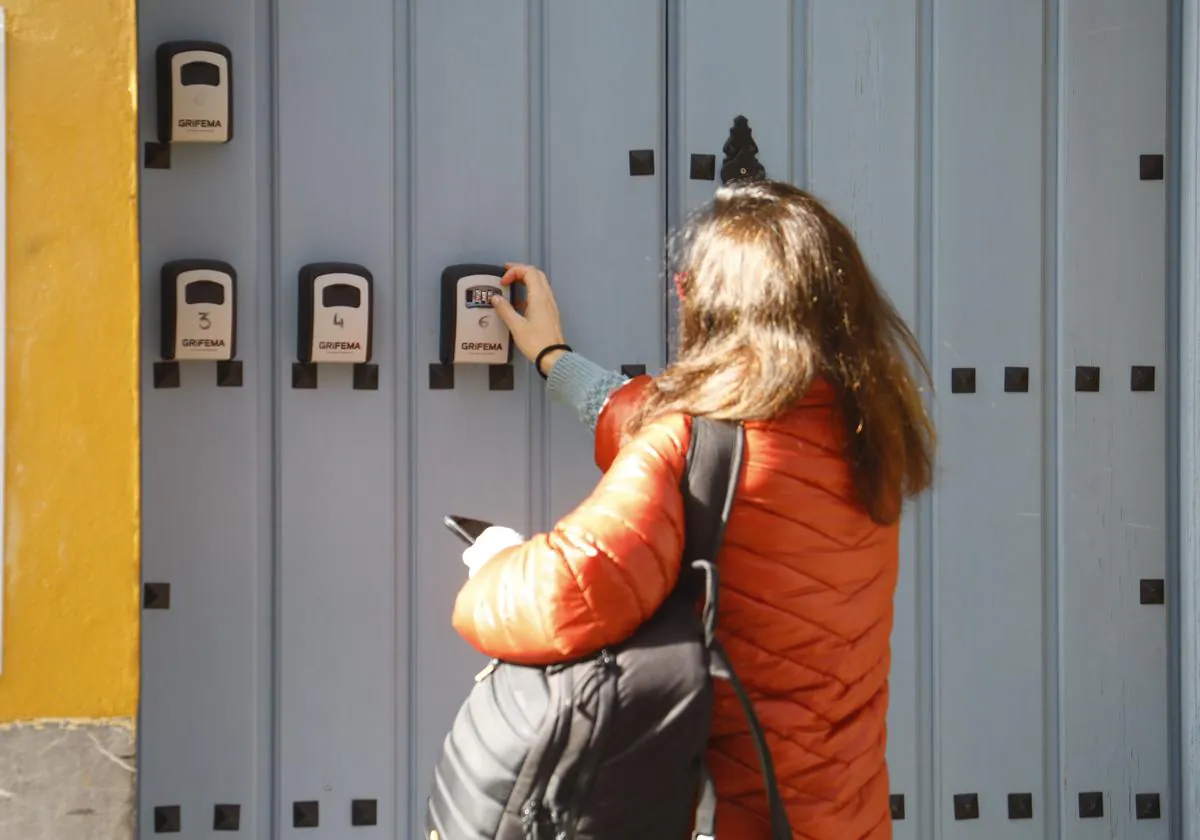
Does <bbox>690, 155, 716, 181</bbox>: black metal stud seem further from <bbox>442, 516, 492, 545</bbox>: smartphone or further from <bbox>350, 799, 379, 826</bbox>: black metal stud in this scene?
<bbox>350, 799, 379, 826</bbox>: black metal stud

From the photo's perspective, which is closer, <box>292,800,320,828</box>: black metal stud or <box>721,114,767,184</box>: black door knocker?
<box>292,800,320,828</box>: black metal stud

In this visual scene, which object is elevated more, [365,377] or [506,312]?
[506,312]

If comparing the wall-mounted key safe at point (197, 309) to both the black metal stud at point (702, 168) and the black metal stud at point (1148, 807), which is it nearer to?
the black metal stud at point (702, 168)

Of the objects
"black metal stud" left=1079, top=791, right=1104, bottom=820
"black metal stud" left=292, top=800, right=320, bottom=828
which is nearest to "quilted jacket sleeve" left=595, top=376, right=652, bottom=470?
"black metal stud" left=292, top=800, right=320, bottom=828

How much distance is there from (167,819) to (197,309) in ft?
3.61

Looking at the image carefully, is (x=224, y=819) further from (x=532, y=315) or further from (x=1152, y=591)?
(x=1152, y=591)

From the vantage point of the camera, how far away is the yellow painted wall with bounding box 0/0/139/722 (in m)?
2.65

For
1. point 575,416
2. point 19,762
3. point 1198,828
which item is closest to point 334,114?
point 575,416

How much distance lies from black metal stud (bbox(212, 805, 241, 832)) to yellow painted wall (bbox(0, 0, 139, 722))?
23.4 inches

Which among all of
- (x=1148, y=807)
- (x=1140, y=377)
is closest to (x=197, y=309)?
(x=1140, y=377)

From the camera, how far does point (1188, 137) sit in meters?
3.50

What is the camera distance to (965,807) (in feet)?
11.6

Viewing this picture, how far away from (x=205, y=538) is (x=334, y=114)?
0.96 m

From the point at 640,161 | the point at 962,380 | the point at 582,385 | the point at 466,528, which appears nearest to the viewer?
the point at 466,528
